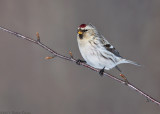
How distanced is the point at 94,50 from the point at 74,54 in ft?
4.49

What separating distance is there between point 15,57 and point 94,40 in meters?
1.79

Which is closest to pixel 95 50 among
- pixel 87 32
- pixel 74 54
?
pixel 87 32

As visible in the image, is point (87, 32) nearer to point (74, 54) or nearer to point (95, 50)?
point (95, 50)

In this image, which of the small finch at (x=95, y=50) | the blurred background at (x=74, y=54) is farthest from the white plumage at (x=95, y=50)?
the blurred background at (x=74, y=54)

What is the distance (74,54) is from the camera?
403 cm

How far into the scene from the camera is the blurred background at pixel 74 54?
3.97 m

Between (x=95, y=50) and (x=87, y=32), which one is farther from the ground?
(x=87, y=32)

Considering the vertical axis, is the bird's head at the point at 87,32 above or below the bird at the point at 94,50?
above

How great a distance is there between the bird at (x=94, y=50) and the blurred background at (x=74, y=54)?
1.19 metres

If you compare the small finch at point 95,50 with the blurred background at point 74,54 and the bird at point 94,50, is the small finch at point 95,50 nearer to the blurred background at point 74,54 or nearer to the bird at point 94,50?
the bird at point 94,50

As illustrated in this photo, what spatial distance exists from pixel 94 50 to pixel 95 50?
0.04 feet

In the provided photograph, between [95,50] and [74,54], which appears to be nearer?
[95,50]

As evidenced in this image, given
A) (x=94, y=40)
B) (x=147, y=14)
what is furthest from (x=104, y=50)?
(x=147, y=14)

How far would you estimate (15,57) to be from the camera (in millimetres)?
4195
